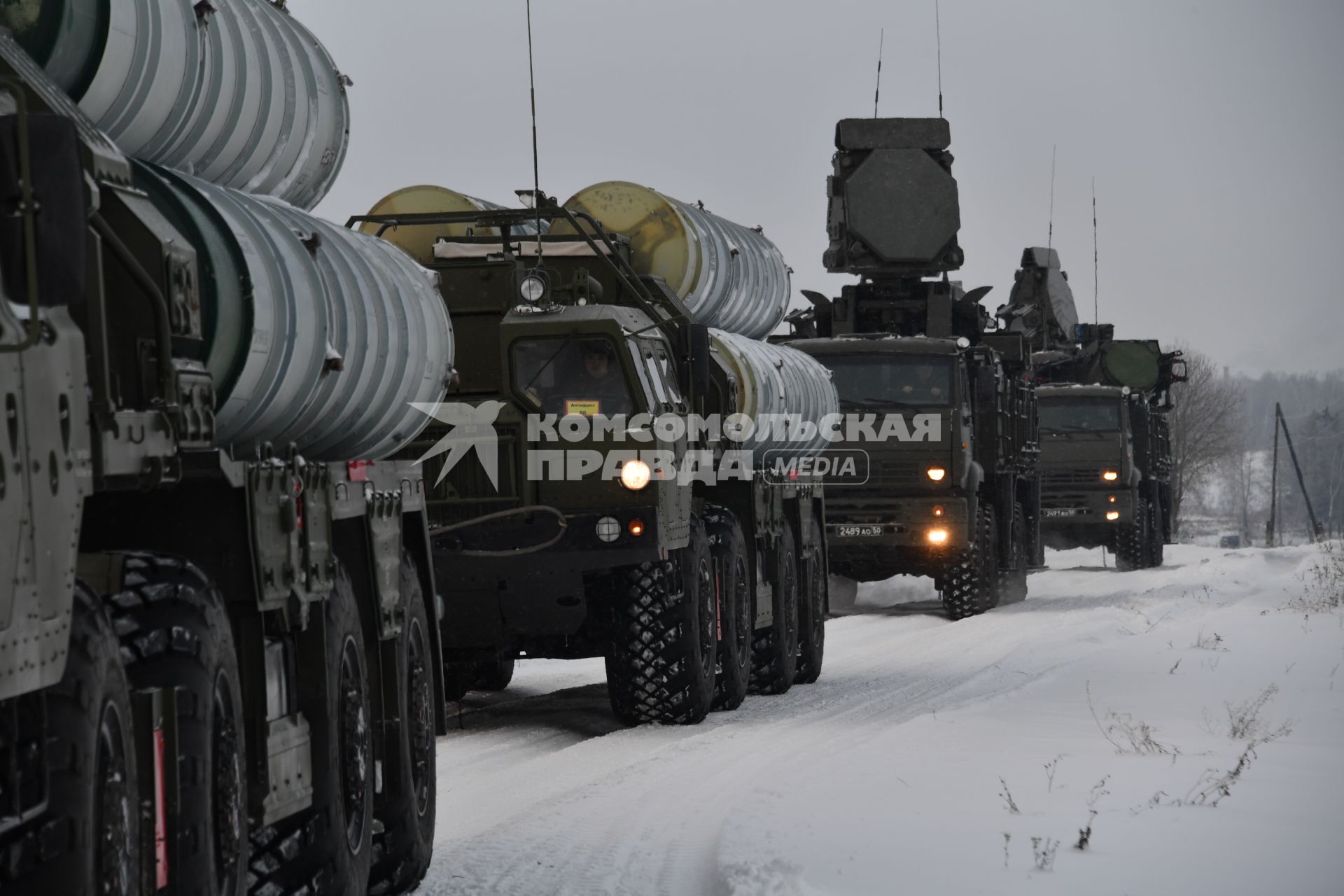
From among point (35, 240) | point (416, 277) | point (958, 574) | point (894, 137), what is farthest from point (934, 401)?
point (35, 240)

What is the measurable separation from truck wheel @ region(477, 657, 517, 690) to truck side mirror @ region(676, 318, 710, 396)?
284 centimetres

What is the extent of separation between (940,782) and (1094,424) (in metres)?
22.6

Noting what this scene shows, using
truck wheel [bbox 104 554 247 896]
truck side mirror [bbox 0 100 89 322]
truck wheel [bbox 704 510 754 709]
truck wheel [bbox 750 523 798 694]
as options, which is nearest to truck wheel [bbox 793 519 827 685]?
truck wheel [bbox 750 523 798 694]

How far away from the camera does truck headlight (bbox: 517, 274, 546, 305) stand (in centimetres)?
1192

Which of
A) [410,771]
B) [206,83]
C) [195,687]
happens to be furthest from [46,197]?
[410,771]

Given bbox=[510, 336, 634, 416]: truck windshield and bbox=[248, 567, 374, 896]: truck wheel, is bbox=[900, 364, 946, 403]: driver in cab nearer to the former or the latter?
bbox=[510, 336, 634, 416]: truck windshield

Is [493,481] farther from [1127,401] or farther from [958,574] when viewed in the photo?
[1127,401]

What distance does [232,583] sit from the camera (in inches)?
223

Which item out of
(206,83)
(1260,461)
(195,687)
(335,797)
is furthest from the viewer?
(1260,461)

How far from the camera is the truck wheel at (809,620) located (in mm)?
15852

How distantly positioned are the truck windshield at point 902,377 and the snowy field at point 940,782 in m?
5.46

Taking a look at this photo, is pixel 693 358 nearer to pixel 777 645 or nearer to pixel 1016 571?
pixel 777 645

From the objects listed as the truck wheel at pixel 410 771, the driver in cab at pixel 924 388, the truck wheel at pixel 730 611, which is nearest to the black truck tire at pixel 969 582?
the driver in cab at pixel 924 388

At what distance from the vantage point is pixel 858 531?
21.9 meters
